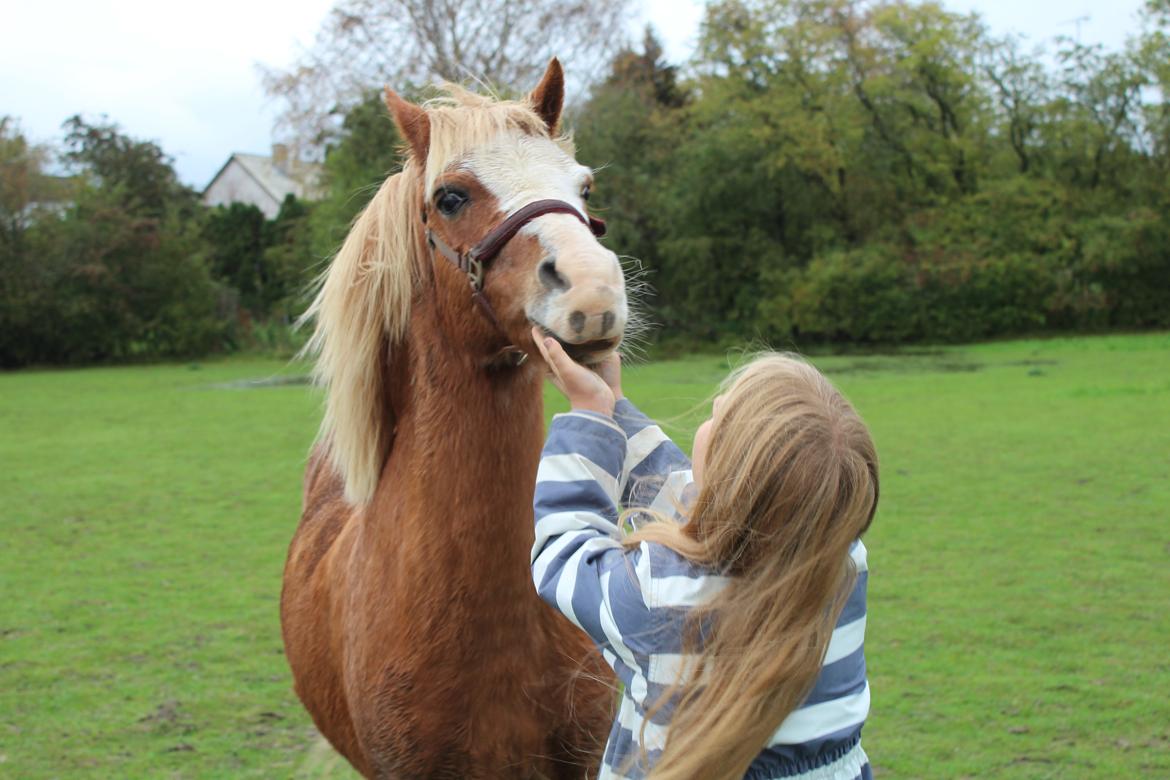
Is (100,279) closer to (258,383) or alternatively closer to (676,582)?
(258,383)

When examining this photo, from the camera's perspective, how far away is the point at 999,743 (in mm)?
3615

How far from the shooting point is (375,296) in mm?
2295

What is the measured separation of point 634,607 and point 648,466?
1.44 ft

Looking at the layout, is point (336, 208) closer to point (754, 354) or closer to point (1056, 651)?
point (1056, 651)

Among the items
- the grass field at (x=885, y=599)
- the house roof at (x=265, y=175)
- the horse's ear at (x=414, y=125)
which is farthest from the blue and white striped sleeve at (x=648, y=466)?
the house roof at (x=265, y=175)

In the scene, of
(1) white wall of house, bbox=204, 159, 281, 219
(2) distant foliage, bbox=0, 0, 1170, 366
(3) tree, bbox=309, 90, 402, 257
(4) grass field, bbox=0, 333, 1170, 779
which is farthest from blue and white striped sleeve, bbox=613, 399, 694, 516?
(1) white wall of house, bbox=204, 159, 281, 219

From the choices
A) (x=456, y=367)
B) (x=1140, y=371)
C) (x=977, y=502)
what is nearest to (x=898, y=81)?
(x=1140, y=371)

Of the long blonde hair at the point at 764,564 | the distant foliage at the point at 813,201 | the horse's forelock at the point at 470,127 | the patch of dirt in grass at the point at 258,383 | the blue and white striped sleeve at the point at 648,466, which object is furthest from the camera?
the distant foliage at the point at 813,201

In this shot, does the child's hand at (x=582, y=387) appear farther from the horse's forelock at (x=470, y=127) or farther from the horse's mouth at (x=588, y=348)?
the horse's forelock at (x=470, y=127)

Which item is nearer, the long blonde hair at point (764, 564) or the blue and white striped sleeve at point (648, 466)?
the long blonde hair at point (764, 564)

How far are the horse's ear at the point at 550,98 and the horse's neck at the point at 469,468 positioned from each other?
1.93 feet

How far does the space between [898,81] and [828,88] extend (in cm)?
179

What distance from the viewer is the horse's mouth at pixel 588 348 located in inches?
71.1

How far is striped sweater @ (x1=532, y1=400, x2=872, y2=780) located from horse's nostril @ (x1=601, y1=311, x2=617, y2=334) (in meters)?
0.16
